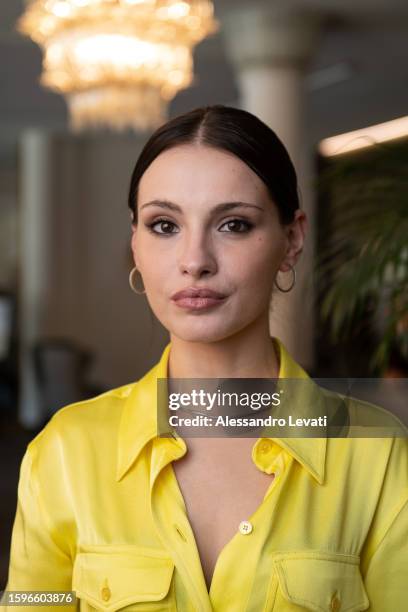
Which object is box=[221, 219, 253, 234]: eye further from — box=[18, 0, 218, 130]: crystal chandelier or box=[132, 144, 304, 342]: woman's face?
box=[18, 0, 218, 130]: crystal chandelier

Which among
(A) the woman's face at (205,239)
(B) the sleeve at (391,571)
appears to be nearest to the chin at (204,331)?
(A) the woman's face at (205,239)

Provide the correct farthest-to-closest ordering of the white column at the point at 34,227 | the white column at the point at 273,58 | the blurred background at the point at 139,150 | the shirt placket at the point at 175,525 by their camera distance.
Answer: the white column at the point at 34,227 → the white column at the point at 273,58 → the blurred background at the point at 139,150 → the shirt placket at the point at 175,525

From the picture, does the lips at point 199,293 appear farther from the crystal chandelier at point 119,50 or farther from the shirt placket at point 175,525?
the crystal chandelier at point 119,50

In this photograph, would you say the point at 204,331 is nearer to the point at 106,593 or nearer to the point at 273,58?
the point at 106,593

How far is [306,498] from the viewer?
768mm

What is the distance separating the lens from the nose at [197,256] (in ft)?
2.42

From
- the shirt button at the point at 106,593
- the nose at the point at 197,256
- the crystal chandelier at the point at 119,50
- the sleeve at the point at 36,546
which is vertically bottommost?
the shirt button at the point at 106,593

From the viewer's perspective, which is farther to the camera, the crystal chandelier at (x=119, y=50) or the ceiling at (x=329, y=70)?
the crystal chandelier at (x=119, y=50)

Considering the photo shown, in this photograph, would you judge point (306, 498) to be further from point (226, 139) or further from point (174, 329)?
point (226, 139)

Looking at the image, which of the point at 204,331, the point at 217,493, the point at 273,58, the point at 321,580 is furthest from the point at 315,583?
the point at 273,58

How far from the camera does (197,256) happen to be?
2.42ft

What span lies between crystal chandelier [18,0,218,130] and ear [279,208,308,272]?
1.38 meters

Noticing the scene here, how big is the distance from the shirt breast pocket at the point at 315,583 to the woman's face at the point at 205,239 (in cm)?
20

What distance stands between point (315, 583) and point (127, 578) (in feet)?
0.50
